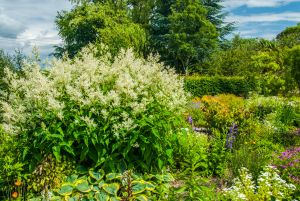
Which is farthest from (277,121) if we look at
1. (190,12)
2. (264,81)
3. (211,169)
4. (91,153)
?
(190,12)

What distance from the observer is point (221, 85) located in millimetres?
26516

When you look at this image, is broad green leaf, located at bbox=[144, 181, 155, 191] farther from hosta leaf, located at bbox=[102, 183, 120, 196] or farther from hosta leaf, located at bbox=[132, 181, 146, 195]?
hosta leaf, located at bbox=[102, 183, 120, 196]

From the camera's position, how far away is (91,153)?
5.71 m

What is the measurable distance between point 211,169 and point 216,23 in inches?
1299

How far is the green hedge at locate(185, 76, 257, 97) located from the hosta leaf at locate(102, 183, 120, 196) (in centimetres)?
2090

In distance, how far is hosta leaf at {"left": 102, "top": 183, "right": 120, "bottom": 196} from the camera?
16.9 feet

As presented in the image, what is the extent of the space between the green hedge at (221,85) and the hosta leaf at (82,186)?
20.9 meters

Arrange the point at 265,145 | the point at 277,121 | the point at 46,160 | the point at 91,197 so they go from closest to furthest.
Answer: the point at 91,197 → the point at 46,160 → the point at 265,145 → the point at 277,121

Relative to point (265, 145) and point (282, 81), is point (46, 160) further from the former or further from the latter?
point (282, 81)

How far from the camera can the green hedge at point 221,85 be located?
25.9 m

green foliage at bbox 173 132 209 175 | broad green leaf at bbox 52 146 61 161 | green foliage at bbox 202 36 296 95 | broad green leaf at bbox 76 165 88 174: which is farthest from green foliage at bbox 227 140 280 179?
green foliage at bbox 202 36 296 95

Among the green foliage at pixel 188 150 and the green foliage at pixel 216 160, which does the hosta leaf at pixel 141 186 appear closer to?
the green foliage at pixel 188 150

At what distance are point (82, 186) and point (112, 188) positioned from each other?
44 cm

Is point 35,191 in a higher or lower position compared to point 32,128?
lower
